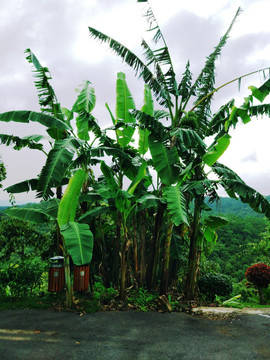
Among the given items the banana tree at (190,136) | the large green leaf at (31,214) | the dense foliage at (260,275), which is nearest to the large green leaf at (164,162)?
the banana tree at (190,136)

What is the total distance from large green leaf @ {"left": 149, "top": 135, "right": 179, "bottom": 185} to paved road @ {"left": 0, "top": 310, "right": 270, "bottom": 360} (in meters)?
3.04

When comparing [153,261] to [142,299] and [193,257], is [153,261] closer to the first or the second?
[193,257]

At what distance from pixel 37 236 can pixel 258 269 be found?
22.6 ft

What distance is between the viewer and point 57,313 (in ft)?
20.1

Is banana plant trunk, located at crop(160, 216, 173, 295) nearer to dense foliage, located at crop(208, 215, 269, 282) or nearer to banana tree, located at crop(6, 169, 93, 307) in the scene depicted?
banana tree, located at crop(6, 169, 93, 307)

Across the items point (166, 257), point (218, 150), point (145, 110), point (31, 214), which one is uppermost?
point (145, 110)

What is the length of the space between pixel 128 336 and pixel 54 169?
3.26m

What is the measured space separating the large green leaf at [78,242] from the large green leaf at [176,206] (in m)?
1.67

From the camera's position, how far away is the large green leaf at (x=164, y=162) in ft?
22.9

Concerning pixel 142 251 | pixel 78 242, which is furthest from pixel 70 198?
pixel 142 251

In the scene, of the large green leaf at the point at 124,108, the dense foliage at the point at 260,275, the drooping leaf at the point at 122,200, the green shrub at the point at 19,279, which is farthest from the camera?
the dense foliage at the point at 260,275

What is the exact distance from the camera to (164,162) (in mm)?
6977

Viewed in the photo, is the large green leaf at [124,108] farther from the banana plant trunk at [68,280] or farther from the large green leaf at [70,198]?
the banana plant trunk at [68,280]

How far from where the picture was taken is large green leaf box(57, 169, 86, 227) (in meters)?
5.83
